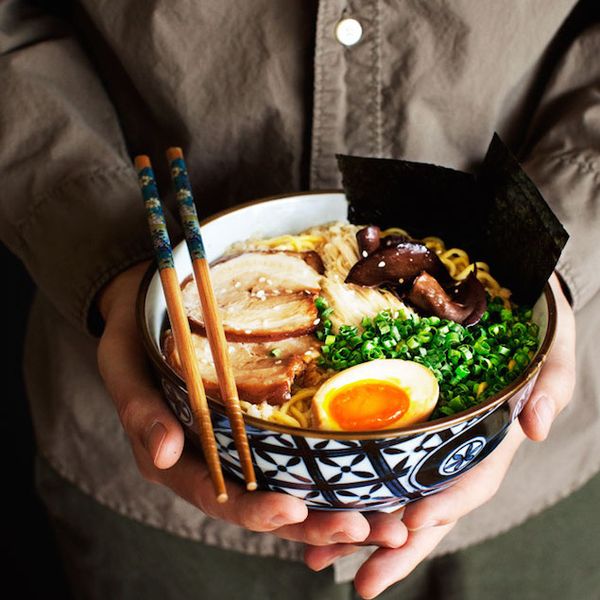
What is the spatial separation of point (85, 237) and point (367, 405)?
671 millimetres

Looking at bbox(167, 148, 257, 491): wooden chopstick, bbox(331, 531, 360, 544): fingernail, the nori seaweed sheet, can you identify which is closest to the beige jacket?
the nori seaweed sheet

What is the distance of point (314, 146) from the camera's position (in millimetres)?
1429

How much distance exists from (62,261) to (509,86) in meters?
0.93

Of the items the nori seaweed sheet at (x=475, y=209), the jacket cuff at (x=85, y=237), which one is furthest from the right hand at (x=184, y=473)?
the nori seaweed sheet at (x=475, y=209)

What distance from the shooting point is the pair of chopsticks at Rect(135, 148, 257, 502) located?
961 mm

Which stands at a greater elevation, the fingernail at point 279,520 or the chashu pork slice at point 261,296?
the chashu pork slice at point 261,296

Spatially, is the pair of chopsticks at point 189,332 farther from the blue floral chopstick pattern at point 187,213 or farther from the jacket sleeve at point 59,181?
the jacket sleeve at point 59,181

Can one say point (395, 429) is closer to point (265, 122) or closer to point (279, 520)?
point (279, 520)

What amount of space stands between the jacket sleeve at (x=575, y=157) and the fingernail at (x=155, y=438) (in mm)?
765

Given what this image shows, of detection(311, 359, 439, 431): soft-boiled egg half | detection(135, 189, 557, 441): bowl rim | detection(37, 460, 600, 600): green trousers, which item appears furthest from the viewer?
detection(37, 460, 600, 600): green trousers

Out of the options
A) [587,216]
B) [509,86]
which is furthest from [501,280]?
[509,86]

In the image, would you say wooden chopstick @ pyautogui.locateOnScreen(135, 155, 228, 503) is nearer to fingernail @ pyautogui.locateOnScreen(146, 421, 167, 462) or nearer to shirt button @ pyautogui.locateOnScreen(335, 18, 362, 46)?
fingernail @ pyautogui.locateOnScreen(146, 421, 167, 462)

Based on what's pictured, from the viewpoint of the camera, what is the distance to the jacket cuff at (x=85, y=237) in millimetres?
1396

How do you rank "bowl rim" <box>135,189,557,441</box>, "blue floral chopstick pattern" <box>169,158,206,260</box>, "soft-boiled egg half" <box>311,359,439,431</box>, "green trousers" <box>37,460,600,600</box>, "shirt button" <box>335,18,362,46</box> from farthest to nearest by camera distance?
"green trousers" <box>37,460,600,600</box>, "shirt button" <box>335,18,362,46</box>, "blue floral chopstick pattern" <box>169,158,206,260</box>, "soft-boiled egg half" <box>311,359,439,431</box>, "bowl rim" <box>135,189,557,441</box>
